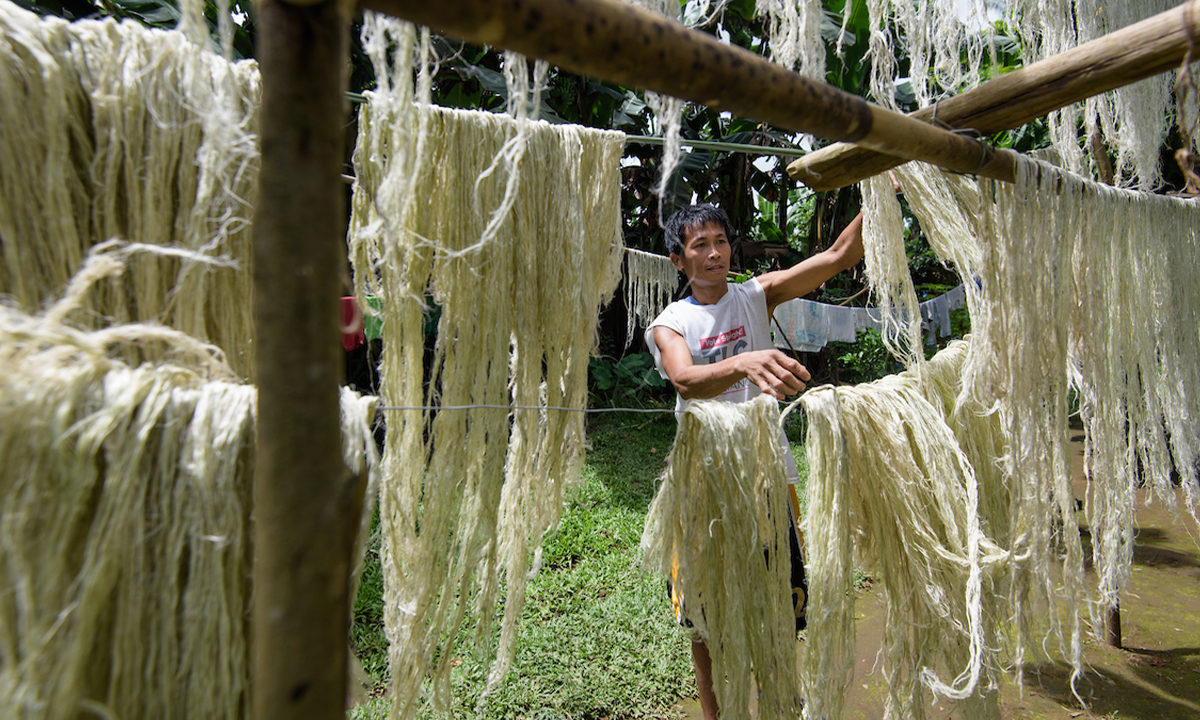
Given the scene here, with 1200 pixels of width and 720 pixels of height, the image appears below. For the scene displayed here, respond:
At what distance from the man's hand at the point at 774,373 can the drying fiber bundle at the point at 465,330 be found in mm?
387

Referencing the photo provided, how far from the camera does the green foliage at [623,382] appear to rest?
655 cm

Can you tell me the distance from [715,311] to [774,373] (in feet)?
1.85

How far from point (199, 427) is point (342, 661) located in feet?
1.19

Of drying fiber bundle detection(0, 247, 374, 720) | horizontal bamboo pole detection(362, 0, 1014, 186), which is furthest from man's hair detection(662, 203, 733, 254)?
drying fiber bundle detection(0, 247, 374, 720)

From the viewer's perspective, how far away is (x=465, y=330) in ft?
4.50

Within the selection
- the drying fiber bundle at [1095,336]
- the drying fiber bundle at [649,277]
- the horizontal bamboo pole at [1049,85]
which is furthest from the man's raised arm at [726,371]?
the drying fiber bundle at [649,277]

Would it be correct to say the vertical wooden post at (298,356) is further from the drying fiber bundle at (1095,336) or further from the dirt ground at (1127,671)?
the dirt ground at (1127,671)

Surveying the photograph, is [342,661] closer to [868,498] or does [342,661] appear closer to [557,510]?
[557,510]

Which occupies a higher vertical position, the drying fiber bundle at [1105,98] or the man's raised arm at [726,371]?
the drying fiber bundle at [1105,98]

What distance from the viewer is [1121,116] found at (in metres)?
2.40

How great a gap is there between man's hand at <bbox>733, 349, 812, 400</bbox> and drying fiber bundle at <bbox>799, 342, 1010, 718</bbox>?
0.09 metres

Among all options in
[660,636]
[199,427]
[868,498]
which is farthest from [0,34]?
[660,636]

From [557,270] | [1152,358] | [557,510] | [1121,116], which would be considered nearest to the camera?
[557,270]

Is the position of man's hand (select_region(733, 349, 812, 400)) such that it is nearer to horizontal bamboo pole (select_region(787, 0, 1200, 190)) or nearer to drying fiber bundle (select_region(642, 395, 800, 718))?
drying fiber bundle (select_region(642, 395, 800, 718))
